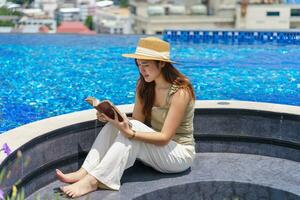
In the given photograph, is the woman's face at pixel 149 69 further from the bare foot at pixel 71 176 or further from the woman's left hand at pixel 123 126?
the bare foot at pixel 71 176

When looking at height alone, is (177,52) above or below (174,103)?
below

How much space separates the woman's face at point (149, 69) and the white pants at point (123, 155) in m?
0.31

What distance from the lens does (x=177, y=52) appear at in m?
10.2

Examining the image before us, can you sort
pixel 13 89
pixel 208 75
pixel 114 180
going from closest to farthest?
pixel 114 180, pixel 13 89, pixel 208 75

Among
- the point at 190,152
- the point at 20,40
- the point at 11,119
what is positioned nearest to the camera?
the point at 190,152

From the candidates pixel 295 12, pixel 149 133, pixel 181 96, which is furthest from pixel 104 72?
pixel 295 12

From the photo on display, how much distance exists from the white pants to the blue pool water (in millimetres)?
2221

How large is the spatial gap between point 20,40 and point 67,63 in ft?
8.98

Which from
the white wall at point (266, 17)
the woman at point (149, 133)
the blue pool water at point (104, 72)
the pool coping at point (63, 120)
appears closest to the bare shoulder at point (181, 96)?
the woman at point (149, 133)

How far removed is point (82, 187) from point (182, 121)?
2.52 feet

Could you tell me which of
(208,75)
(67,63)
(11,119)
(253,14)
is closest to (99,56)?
(67,63)

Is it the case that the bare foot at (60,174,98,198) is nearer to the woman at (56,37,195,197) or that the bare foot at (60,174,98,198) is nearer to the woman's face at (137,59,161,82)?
the woman at (56,37,195,197)

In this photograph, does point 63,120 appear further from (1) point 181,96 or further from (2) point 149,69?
(1) point 181,96

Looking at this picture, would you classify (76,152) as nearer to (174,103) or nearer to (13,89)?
(174,103)
